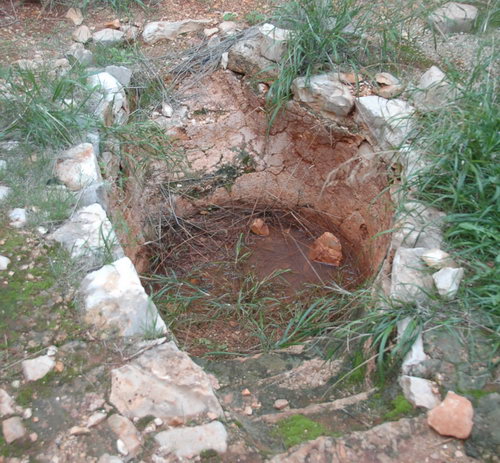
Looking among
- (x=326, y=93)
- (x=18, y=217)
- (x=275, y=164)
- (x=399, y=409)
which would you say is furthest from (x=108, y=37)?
(x=399, y=409)

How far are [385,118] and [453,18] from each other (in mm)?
832

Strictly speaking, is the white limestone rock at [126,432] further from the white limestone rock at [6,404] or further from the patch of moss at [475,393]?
the patch of moss at [475,393]

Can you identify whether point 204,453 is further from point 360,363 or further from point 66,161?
point 66,161

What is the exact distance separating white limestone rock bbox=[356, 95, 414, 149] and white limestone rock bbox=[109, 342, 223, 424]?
1448 mm

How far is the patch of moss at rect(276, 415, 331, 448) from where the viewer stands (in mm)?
1593

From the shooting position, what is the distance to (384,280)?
216cm

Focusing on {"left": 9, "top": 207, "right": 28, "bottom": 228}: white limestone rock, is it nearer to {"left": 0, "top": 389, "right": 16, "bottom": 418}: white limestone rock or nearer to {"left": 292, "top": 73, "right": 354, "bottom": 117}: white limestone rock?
{"left": 0, "top": 389, "right": 16, "bottom": 418}: white limestone rock

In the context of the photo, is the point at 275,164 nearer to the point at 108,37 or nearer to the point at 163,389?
the point at 108,37

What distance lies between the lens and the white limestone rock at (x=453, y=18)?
9.48ft

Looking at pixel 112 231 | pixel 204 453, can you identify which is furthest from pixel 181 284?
pixel 204 453

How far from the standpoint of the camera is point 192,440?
148 centimetres

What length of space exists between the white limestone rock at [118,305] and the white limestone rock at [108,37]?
5.71 ft

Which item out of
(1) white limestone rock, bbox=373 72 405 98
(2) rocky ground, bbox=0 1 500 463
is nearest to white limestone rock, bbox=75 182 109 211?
(2) rocky ground, bbox=0 1 500 463

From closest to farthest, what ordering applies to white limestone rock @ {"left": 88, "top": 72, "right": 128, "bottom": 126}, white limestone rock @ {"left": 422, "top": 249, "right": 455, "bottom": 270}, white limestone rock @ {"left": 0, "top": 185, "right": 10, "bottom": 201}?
1. white limestone rock @ {"left": 422, "top": 249, "right": 455, "bottom": 270}
2. white limestone rock @ {"left": 0, "top": 185, "right": 10, "bottom": 201}
3. white limestone rock @ {"left": 88, "top": 72, "right": 128, "bottom": 126}
